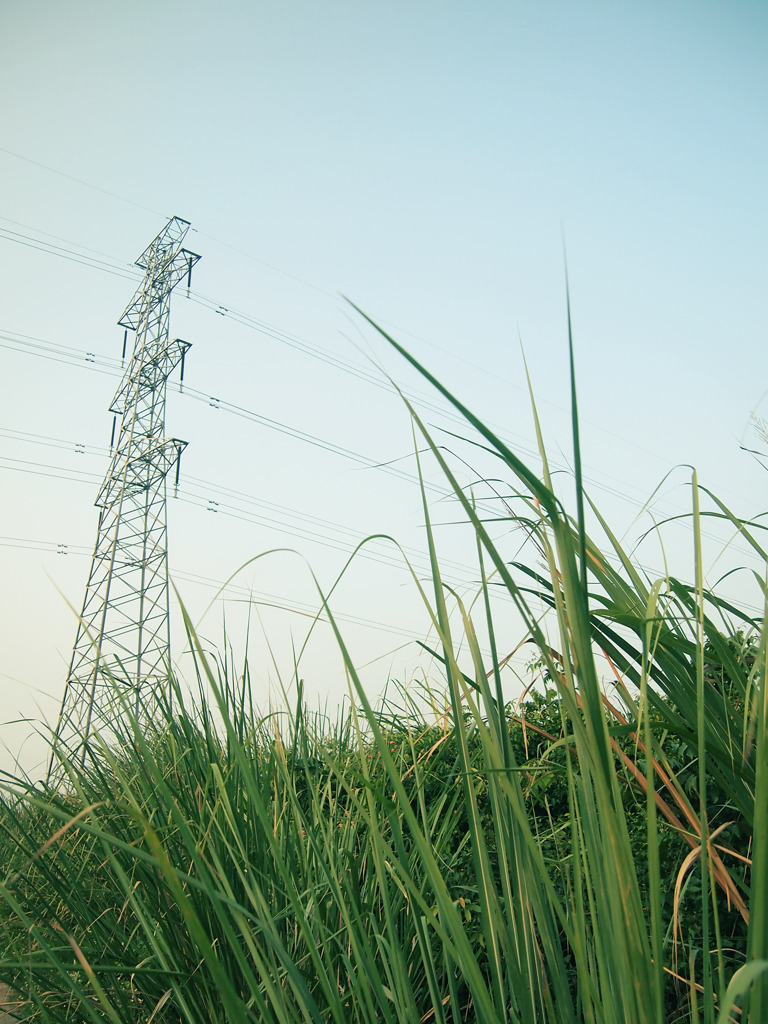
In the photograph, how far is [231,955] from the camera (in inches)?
46.8

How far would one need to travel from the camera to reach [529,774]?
176 cm

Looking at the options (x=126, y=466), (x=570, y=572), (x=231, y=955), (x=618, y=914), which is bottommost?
(x=231, y=955)

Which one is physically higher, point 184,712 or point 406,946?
point 184,712

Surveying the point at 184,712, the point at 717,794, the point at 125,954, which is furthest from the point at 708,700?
the point at 125,954

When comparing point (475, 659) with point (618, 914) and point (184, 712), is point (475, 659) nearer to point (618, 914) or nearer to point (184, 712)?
point (618, 914)

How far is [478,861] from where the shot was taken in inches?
27.9

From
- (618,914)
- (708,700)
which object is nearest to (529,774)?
(708,700)

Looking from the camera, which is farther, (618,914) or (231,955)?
(231,955)

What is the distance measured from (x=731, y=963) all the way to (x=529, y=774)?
601mm

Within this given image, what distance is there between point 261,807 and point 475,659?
1.03 feet

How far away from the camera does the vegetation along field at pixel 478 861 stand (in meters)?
0.55

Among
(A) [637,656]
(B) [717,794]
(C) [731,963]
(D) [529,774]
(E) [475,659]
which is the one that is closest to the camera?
(E) [475,659]

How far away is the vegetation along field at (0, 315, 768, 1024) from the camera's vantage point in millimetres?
550

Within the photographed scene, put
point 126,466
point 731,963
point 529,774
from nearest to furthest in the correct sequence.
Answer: point 731,963 < point 529,774 < point 126,466
